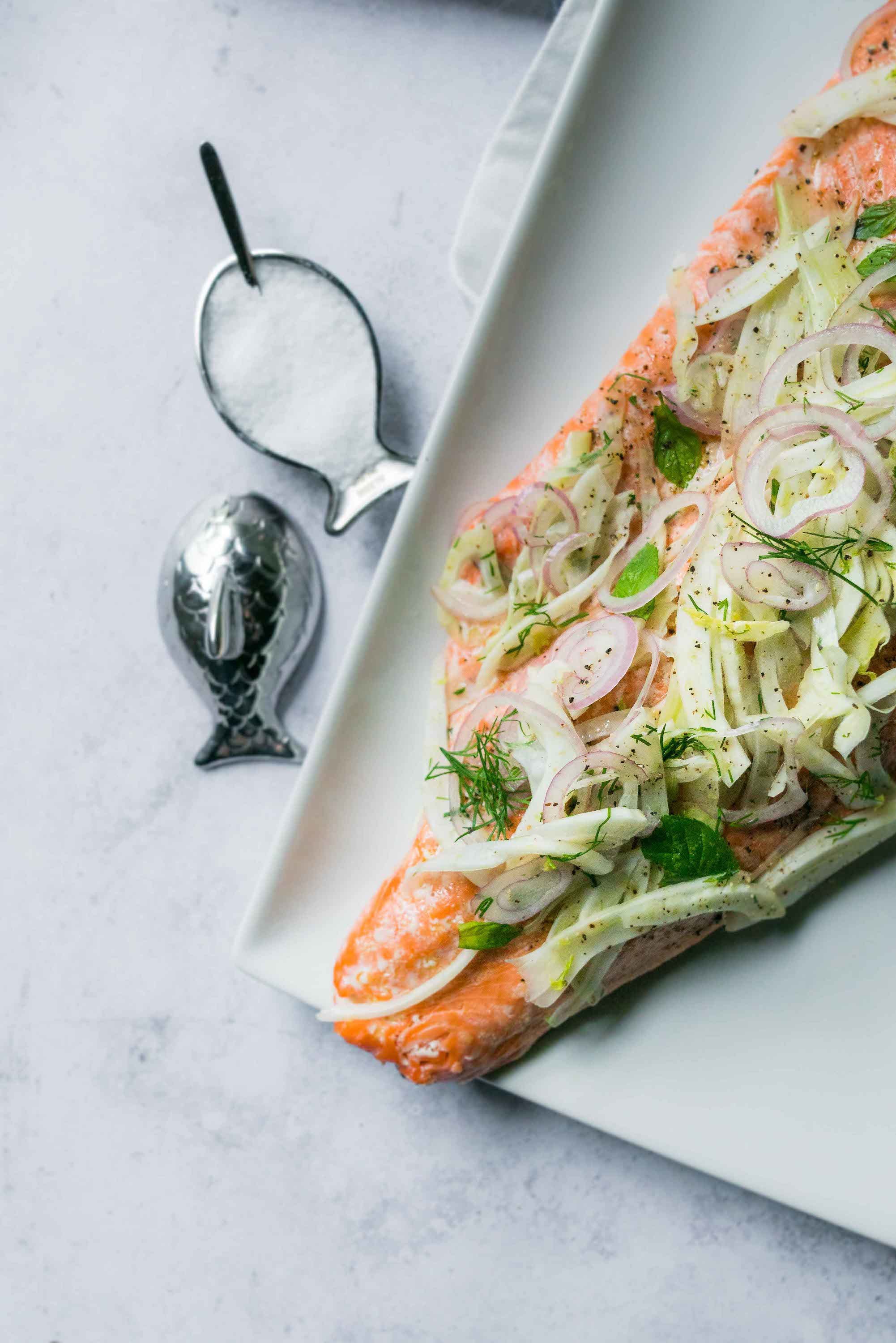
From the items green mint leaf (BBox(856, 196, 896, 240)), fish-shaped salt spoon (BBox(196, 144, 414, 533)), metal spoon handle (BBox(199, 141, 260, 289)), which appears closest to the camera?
green mint leaf (BBox(856, 196, 896, 240))

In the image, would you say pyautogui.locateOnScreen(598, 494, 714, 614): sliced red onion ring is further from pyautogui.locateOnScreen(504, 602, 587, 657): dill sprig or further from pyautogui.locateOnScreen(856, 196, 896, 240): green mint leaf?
pyautogui.locateOnScreen(856, 196, 896, 240): green mint leaf

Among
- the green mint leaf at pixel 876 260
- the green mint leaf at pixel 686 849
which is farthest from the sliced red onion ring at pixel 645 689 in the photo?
the green mint leaf at pixel 876 260

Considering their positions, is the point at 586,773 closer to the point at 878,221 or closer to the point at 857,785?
the point at 857,785

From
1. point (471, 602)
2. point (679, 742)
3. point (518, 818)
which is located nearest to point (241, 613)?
point (471, 602)

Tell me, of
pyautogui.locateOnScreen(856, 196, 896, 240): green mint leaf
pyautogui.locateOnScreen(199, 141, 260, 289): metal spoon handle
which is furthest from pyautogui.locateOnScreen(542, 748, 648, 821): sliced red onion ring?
pyautogui.locateOnScreen(199, 141, 260, 289): metal spoon handle

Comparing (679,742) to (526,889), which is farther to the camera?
(526,889)

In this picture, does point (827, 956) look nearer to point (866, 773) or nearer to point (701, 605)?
point (866, 773)

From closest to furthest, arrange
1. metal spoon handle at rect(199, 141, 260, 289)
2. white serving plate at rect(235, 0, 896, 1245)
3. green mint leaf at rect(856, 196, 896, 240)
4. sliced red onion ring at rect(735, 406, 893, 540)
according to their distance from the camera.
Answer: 1. sliced red onion ring at rect(735, 406, 893, 540)
2. green mint leaf at rect(856, 196, 896, 240)
3. white serving plate at rect(235, 0, 896, 1245)
4. metal spoon handle at rect(199, 141, 260, 289)
